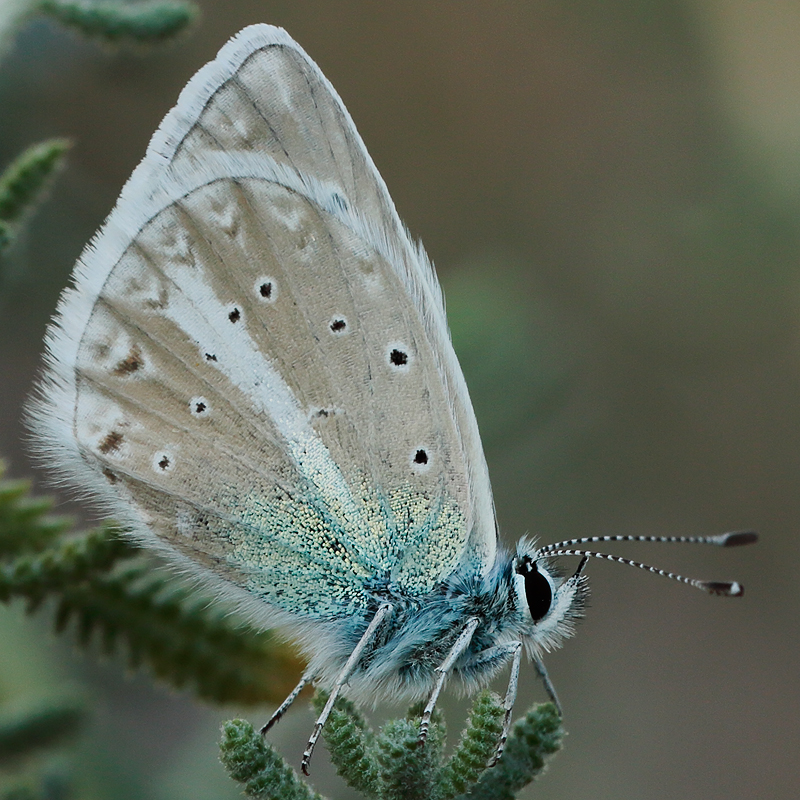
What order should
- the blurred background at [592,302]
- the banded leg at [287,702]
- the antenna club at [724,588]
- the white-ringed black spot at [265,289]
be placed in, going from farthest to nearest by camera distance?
1. the blurred background at [592,302]
2. the white-ringed black spot at [265,289]
3. the antenna club at [724,588]
4. the banded leg at [287,702]

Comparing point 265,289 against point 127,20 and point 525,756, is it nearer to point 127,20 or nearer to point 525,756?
point 127,20

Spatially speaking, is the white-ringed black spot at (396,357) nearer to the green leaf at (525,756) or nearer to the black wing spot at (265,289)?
the black wing spot at (265,289)

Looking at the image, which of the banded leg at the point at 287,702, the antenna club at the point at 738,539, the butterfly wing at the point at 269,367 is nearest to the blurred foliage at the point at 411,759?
the banded leg at the point at 287,702

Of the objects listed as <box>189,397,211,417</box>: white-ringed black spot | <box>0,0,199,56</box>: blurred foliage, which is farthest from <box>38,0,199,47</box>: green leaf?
<box>189,397,211,417</box>: white-ringed black spot

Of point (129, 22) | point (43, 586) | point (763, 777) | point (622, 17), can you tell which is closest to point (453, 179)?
point (622, 17)

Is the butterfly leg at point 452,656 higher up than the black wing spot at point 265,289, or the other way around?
the black wing spot at point 265,289

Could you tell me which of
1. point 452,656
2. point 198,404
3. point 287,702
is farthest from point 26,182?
point 452,656
